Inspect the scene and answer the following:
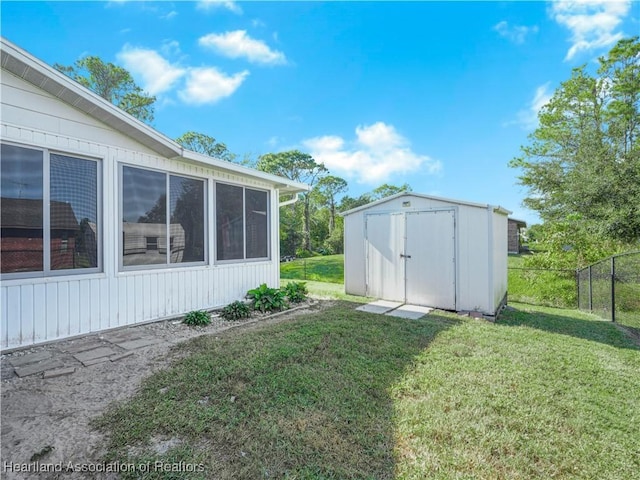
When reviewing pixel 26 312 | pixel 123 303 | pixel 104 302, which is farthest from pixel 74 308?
pixel 123 303

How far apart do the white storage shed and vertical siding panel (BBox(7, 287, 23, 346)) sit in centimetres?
594

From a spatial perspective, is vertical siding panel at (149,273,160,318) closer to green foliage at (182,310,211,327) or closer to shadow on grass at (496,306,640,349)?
green foliage at (182,310,211,327)

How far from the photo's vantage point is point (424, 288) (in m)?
6.39

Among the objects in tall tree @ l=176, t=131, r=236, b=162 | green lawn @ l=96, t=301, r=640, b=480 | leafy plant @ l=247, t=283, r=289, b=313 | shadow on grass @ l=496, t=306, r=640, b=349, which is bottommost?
shadow on grass @ l=496, t=306, r=640, b=349

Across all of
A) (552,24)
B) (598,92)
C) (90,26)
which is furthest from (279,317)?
(598,92)

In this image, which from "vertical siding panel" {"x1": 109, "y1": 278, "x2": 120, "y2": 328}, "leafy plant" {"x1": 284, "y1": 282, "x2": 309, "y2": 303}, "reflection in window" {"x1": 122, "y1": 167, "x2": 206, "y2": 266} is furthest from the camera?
"leafy plant" {"x1": 284, "y1": 282, "x2": 309, "y2": 303}

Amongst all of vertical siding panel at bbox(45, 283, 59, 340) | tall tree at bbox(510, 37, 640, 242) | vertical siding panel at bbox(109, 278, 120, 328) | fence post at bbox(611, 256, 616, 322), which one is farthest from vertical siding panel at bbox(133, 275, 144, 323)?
tall tree at bbox(510, 37, 640, 242)

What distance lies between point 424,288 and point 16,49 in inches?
278

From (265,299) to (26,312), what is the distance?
332 cm

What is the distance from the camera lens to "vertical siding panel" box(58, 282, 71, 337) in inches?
143

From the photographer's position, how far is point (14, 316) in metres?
3.33

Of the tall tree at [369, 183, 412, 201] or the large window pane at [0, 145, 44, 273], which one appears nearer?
the large window pane at [0, 145, 44, 273]

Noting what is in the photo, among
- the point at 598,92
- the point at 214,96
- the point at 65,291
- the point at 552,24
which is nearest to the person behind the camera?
the point at 65,291

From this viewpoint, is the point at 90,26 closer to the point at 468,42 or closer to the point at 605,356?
the point at 468,42
